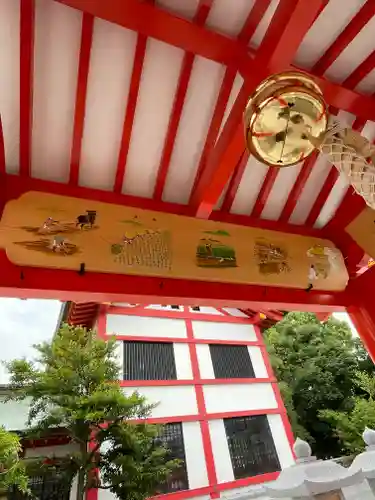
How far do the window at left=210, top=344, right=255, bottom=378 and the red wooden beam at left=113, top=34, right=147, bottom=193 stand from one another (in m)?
6.92

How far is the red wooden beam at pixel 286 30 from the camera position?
180cm

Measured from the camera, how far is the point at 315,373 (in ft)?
39.2

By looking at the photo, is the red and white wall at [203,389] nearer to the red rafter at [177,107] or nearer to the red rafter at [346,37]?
the red rafter at [177,107]

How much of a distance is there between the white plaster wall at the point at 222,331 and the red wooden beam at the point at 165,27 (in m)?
7.66

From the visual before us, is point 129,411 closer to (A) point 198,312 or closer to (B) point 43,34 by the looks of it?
(A) point 198,312

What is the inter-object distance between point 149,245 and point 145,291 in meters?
0.40

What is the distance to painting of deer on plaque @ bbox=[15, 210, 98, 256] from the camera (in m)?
2.38

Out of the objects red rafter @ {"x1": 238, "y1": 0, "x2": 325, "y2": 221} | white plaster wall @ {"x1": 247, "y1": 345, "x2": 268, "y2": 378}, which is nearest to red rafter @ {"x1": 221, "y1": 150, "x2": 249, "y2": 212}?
red rafter @ {"x1": 238, "y1": 0, "x2": 325, "y2": 221}

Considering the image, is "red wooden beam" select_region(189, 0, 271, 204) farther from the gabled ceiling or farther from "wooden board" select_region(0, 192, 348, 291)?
"wooden board" select_region(0, 192, 348, 291)

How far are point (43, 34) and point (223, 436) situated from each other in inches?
318

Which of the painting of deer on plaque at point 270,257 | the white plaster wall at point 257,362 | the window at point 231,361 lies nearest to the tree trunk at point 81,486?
the window at point 231,361

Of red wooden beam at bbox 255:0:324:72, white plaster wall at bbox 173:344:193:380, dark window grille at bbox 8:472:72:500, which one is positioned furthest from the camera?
white plaster wall at bbox 173:344:193:380

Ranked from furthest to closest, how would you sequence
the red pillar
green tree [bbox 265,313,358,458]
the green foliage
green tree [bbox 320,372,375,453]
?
green tree [bbox 265,313,358,458]
green tree [bbox 320,372,375,453]
the green foliage
the red pillar

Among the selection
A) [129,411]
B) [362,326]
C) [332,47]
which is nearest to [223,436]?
[129,411]
